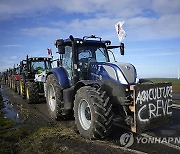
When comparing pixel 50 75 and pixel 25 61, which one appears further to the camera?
pixel 25 61

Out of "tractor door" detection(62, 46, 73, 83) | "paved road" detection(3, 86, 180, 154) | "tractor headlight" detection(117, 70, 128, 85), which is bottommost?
"paved road" detection(3, 86, 180, 154)

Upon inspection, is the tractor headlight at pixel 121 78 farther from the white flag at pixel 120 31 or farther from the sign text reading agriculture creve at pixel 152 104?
the white flag at pixel 120 31

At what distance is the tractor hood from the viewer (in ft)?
18.4

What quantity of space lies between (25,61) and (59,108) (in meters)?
7.65

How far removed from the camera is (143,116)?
488 centimetres

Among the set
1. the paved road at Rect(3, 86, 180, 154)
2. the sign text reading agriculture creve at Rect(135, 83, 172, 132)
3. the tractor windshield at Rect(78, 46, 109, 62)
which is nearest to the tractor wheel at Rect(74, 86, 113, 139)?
the paved road at Rect(3, 86, 180, 154)

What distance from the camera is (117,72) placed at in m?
5.69

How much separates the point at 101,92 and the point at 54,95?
2830 mm

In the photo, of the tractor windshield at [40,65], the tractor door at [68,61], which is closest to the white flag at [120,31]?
the tractor door at [68,61]

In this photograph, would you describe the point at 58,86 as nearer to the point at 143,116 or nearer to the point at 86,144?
the point at 86,144

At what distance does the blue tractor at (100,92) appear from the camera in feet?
16.3

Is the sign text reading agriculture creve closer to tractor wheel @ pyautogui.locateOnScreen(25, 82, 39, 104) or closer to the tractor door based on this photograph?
the tractor door

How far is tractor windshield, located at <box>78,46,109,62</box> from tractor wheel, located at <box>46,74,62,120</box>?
1.16 meters

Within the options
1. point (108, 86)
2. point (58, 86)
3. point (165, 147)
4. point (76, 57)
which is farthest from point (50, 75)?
point (165, 147)
